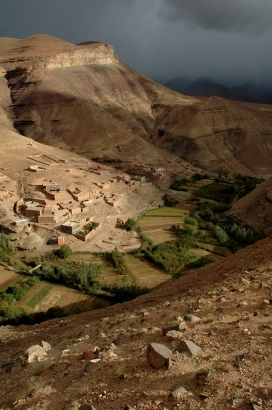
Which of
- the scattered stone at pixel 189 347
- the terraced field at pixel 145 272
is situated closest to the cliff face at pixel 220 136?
the terraced field at pixel 145 272

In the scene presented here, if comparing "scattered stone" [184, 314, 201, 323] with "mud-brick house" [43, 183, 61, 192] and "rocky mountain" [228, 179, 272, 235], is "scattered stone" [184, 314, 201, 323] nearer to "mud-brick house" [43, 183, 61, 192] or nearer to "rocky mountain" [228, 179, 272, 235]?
"rocky mountain" [228, 179, 272, 235]

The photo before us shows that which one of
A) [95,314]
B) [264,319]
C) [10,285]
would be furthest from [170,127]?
[264,319]

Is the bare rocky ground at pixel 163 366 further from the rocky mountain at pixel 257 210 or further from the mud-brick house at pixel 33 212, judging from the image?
the mud-brick house at pixel 33 212

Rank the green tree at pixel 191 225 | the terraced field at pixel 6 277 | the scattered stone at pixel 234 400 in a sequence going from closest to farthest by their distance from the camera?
1. the scattered stone at pixel 234 400
2. the terraced field at pixel 6 277
3. the green tree at pixel 191 225

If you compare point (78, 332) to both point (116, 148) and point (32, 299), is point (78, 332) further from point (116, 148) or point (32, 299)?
point (116, 148)

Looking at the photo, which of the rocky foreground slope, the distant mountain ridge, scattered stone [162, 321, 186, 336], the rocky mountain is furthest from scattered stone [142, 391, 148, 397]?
the distant mountain ridge

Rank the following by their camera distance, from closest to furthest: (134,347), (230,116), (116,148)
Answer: (134,347)
(116,148)
(230,116)

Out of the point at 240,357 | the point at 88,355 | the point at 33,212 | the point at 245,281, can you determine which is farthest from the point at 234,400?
the point at 33,212
